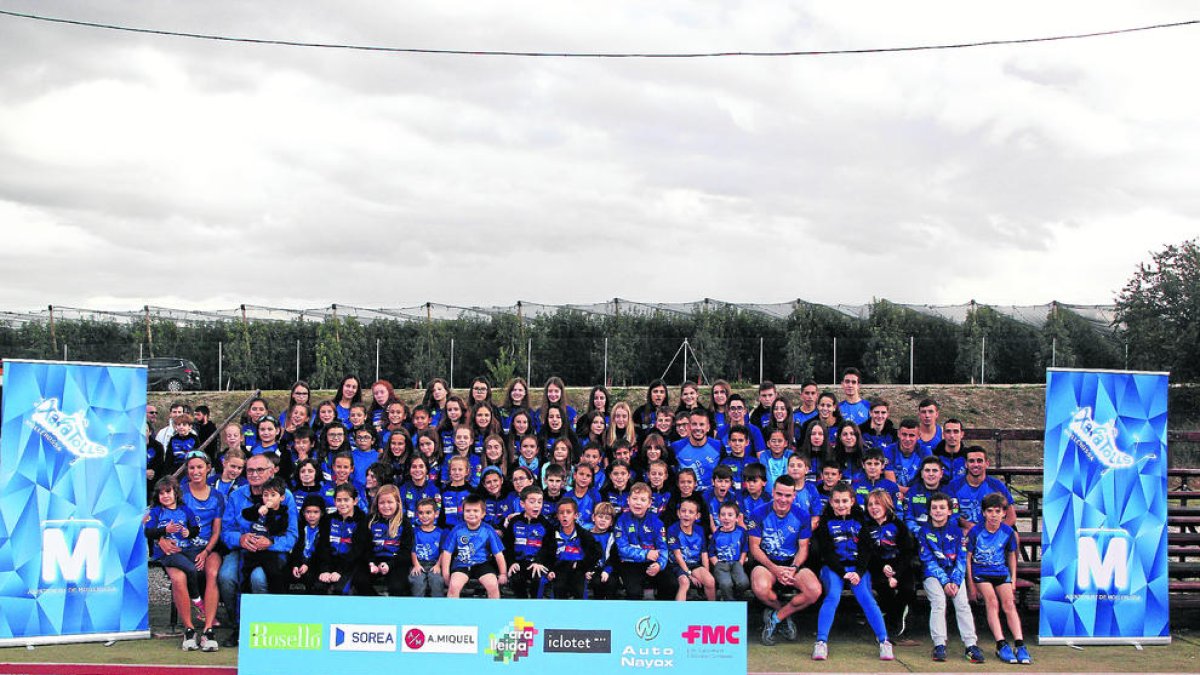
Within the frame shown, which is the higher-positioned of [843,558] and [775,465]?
[775,465]

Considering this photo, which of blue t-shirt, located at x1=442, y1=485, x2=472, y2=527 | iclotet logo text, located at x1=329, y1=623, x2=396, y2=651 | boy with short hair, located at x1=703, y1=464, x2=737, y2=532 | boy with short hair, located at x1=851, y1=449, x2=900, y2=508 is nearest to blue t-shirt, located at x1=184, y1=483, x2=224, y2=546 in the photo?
blue t-shirt, located at x1=442, y1=485, x2=472, y2=527

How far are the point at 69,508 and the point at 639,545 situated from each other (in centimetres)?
461

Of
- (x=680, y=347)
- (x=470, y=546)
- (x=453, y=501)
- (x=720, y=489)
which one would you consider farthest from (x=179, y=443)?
(x=680, y=347)

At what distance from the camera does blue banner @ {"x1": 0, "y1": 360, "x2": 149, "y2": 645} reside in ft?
26.5

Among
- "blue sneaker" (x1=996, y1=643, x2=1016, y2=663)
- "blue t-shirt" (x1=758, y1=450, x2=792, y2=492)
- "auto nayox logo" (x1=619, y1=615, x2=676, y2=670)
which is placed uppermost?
"blue t-shirt" (x1=758, y1=450, x2=792, y2=492)

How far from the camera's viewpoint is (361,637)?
6422 mm

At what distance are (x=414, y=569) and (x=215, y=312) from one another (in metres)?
23.7

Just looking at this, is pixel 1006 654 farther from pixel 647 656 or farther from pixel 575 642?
pixel 575 642

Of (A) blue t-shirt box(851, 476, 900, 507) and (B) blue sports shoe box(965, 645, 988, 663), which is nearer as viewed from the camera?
(B) blue sports shoe box(965, 645, 988, 663)

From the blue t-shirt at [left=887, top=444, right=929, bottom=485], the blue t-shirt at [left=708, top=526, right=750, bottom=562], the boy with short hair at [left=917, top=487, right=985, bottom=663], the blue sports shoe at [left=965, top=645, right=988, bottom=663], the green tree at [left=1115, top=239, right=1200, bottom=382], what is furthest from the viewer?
the green tree at [left=1115, top=239, right=1200, bottom=382]

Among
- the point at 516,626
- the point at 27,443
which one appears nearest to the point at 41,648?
the point at 27,443

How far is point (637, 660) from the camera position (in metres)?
6.34

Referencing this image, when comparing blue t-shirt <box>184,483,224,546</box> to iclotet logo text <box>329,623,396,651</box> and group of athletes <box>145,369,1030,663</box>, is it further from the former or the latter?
iclotet logo text <box>329,623,396,651</box>

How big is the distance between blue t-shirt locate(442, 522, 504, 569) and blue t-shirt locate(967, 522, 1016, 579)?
3.77m
